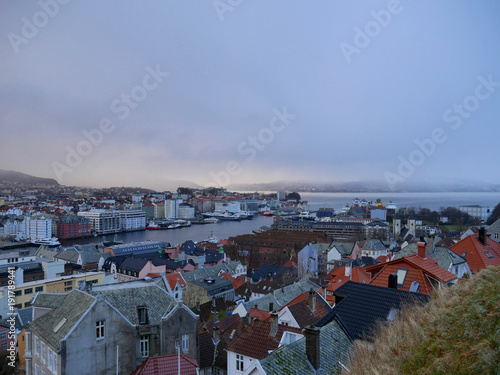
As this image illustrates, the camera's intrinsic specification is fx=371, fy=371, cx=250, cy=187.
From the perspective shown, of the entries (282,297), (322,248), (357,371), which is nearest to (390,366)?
(357,371)

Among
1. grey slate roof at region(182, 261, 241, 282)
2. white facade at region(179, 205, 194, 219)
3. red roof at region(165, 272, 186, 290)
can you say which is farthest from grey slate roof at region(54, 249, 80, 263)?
white facade at region(179, 205, 194, 219)

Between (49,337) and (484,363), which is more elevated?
(484,363)

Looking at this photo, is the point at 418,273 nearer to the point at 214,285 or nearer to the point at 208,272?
the point at 214,285

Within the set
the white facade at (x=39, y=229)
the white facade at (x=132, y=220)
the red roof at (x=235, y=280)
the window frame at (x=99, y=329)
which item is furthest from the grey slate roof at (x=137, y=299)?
the white facade at (x=132, y=220)

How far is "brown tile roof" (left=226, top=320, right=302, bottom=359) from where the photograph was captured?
4.33m

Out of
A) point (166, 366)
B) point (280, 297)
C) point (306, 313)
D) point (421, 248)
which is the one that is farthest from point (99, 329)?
point (280, 297)

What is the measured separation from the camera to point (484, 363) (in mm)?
1672

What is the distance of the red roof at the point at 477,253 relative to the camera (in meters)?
6.99

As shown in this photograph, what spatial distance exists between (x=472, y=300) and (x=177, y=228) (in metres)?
48.5

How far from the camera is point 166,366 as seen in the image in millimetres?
3955

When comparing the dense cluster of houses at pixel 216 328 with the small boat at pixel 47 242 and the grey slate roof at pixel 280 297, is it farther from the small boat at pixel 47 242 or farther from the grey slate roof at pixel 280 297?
the small boat at pixel 47 242

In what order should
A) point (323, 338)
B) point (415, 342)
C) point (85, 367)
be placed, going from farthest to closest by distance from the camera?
point (85, 367)
point (323, 338)
point (415, 342)

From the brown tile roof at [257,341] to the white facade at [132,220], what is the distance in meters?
43.6

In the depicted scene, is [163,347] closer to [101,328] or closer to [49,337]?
[101,328]
